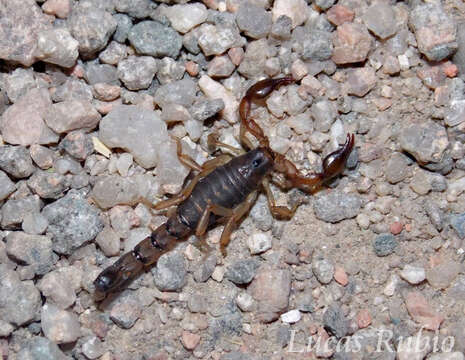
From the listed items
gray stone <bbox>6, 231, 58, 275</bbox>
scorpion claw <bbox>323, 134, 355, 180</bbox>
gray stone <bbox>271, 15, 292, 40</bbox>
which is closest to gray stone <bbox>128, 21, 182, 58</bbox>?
gray stone <bbox>271, 15, 292, 40</bbox>

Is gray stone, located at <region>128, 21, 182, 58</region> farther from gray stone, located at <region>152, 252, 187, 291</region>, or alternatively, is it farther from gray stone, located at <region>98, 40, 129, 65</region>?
gray stone, located at <region>152, 252, 187, 291</region>

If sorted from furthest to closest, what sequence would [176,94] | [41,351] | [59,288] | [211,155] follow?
[211,155] < [176,94] < [59,288] < [41,351]

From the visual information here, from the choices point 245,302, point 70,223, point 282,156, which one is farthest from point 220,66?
point 245,302

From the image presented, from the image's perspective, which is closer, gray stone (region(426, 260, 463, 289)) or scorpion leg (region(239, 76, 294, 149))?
gray stone (region(426, 260, 463, 289))

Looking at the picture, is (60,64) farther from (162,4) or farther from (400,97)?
(400,97)

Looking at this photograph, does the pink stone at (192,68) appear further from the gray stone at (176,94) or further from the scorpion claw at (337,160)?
the scorpion claw at (337,160)

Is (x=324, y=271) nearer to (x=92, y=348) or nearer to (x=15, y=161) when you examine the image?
(x=92, y=348)

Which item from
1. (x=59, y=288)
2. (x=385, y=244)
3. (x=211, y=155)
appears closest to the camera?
(x=59, y=288)
